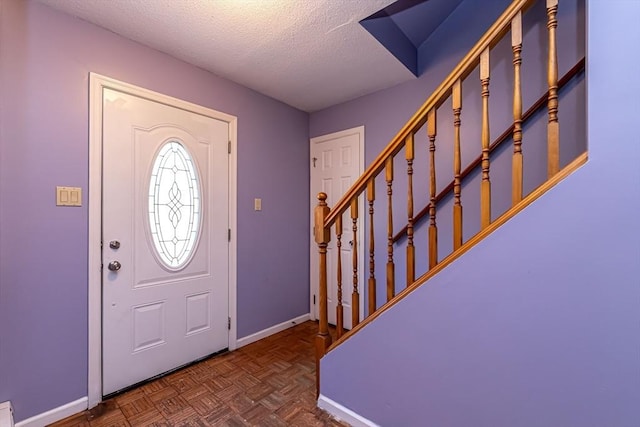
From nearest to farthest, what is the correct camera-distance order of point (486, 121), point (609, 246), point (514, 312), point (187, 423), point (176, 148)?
point (609, 246) → point (514, 312) → point (486, 121) → point (187, 423) → point (176, 148)

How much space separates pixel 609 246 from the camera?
870 millimetres

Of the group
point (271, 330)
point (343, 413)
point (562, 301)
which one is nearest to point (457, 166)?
point (562, 301)

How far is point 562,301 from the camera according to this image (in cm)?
94

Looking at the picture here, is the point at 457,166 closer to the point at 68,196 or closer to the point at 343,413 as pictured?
the point at 343,413

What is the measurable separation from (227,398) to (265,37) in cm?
234

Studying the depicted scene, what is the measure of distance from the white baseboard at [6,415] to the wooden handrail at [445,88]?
179 cm

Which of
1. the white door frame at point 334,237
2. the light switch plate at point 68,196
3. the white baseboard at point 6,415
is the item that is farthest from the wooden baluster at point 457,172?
the white baseboard at point 6,415

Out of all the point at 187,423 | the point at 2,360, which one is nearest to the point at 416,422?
the point at 187,423

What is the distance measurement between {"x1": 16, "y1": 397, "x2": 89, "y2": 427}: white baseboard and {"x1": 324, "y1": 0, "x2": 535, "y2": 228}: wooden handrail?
5.78 feet

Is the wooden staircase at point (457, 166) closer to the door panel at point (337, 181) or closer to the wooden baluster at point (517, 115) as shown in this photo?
the wooden baluster at point (517, 115)

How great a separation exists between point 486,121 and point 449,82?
0.79 feet

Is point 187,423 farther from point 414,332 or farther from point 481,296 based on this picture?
point 481,296

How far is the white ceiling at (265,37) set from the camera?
1.54 m

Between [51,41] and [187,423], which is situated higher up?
[51,41]
